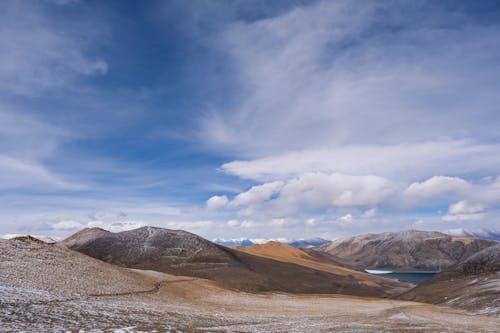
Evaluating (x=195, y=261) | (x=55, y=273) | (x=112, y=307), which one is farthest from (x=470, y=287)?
(x=195, y=261)

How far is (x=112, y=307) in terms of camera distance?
27.2m

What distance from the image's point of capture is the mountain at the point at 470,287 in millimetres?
48625

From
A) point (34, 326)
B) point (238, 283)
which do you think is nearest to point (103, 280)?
point (34, 326)

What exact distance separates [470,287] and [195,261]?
2619 inches

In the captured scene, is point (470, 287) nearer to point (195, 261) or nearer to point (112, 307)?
point (112, 307)

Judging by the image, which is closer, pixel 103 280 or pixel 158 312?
pixel 158 312

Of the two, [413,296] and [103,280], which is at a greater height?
[103,280]

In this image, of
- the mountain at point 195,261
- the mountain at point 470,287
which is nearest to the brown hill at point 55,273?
the mountain at point 195,261

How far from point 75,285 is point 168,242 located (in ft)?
276

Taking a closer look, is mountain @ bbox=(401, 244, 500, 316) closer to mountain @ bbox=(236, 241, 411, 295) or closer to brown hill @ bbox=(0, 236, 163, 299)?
mountain @ bbox=(236, 241, 411, 295)

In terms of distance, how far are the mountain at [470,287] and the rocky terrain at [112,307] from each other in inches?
592

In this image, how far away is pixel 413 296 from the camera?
75.2 meters

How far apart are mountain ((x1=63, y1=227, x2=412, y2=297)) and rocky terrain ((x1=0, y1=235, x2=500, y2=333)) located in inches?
1482

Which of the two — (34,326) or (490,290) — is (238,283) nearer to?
(490,290)
